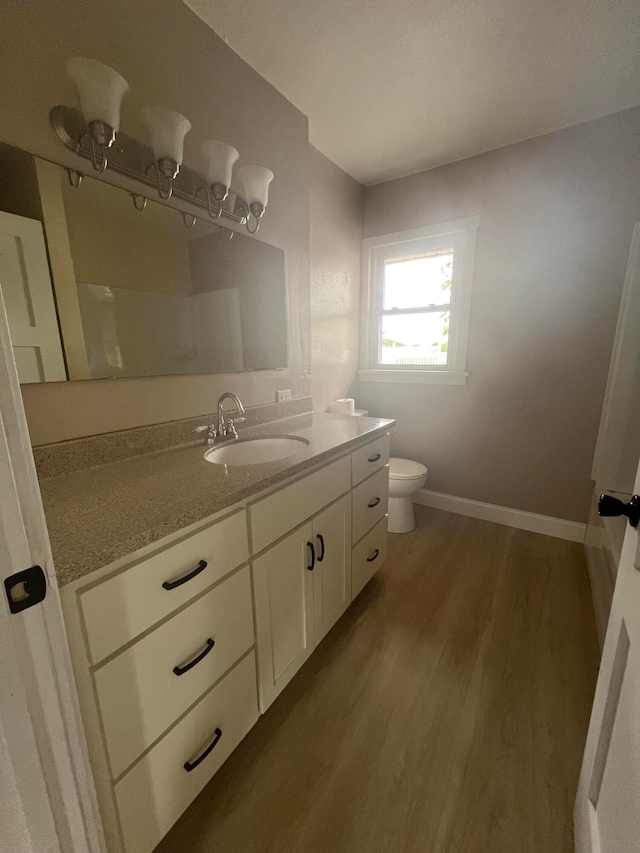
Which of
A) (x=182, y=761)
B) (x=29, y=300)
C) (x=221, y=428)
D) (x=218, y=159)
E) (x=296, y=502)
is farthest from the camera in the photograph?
(x=221, y=428)

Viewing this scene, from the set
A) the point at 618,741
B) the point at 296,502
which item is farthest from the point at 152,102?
the point at 618,741

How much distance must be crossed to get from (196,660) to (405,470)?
1.69 metres

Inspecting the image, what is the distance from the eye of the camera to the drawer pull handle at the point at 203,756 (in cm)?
82

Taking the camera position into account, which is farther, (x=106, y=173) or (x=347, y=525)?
(x=347, y=525)

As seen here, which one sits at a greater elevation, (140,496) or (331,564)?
(140,496)

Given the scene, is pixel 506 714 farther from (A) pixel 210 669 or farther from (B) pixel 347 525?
(A) pixel 210 669

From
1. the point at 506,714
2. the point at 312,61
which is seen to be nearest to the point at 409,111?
the point at 312,61

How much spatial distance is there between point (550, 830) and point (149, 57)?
8.60ft

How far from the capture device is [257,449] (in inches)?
56.6

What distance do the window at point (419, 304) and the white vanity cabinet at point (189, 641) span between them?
1.61m

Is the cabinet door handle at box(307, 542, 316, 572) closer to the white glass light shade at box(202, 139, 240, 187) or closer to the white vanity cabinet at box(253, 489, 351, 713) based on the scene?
the white vanity cabinet at box(253, 489, 351, 713)

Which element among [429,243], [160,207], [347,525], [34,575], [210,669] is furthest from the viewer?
[429,243]

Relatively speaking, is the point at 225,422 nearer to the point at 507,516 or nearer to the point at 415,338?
the point at 415,338

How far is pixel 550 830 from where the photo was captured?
0.88 meters
